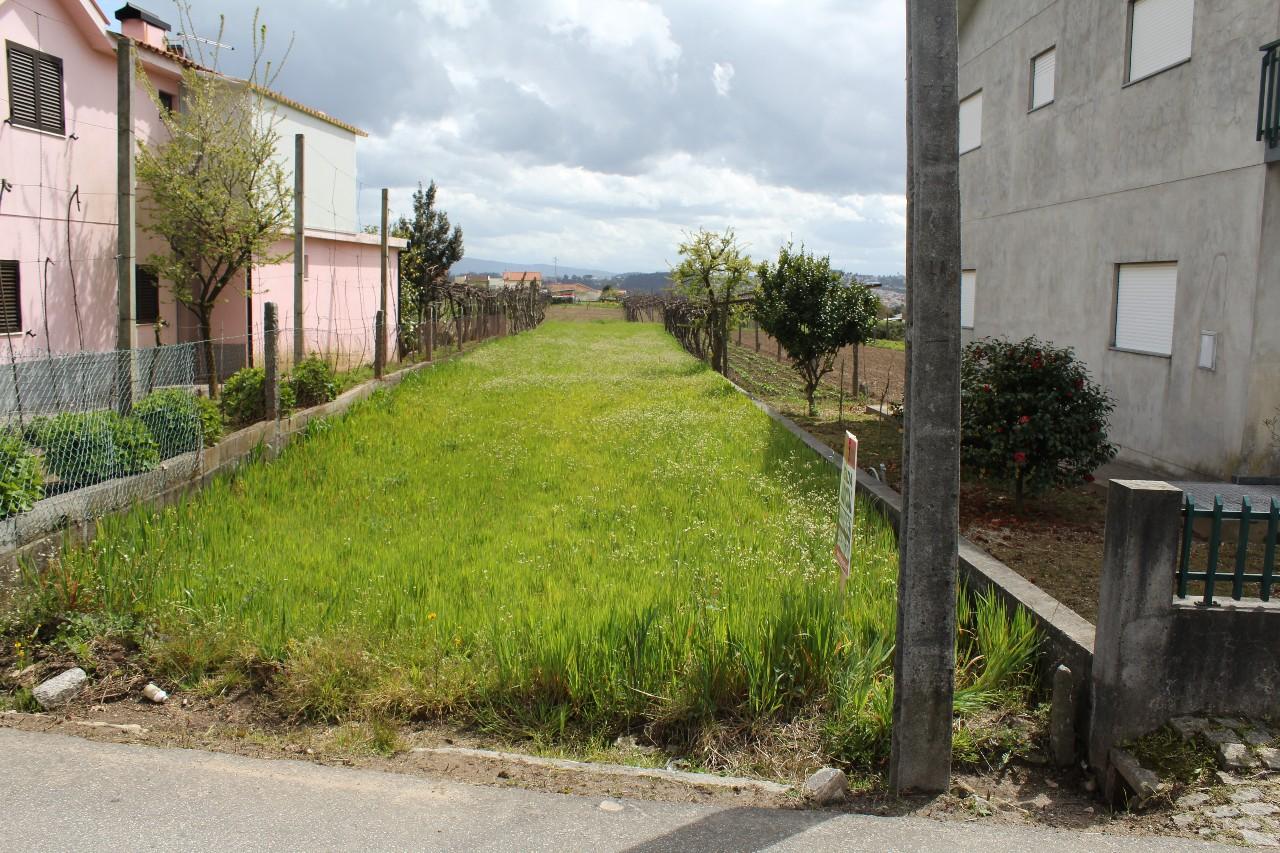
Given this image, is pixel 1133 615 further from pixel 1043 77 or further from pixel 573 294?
pixel 573 294

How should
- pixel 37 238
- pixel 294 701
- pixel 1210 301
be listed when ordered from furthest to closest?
pixel 37 238
pixel 1210 301
pixel 294 701

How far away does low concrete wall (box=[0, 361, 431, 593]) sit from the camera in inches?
241

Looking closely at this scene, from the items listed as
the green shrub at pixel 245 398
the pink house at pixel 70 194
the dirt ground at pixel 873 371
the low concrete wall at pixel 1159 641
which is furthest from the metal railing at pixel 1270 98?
the pink house at pixel 70 194

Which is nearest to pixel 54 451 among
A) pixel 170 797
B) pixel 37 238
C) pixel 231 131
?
pixel 170 797

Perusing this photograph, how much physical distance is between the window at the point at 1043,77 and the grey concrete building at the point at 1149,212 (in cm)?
3

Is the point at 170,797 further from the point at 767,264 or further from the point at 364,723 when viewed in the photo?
the point at 767,264

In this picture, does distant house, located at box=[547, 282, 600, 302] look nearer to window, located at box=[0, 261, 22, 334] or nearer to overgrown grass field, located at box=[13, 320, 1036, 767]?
window, located at box=[0, 261, 22, 334]

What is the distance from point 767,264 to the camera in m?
17.3

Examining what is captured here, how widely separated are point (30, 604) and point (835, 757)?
15.2 feet

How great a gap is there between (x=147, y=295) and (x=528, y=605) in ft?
52.3

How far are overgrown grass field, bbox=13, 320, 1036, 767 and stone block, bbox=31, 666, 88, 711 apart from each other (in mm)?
371

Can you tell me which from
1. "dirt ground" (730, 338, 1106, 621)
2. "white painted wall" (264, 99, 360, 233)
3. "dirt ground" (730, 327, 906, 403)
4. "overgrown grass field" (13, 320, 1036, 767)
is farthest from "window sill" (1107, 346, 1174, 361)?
"white painted wall" (264, 99, 360, 233)

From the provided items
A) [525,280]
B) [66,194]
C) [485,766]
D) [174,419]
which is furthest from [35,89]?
[525,280]

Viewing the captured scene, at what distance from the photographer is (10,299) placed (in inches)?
590
